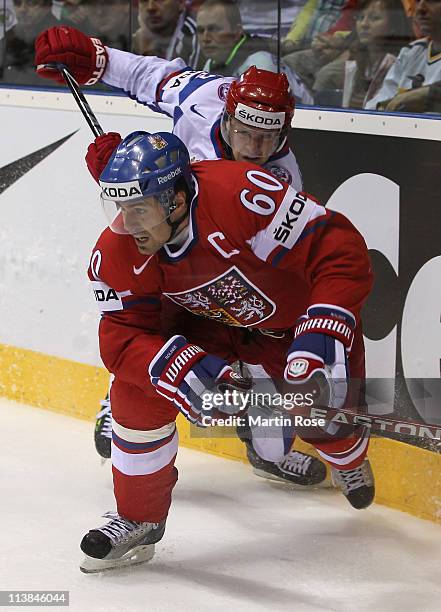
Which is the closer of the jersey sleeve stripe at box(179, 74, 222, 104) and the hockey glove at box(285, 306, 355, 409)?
the hockey glove at box(285, 306, 355, 409)

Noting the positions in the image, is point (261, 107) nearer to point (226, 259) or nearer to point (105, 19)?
point (226, 259)

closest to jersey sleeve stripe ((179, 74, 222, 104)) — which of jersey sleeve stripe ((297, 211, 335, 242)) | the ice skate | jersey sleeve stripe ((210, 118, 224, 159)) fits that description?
jersey sleeve stripe ((210, 118, 224, 159))

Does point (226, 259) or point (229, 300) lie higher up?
point (226, 259)

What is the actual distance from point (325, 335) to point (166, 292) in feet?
1.40

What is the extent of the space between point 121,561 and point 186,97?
127 centimetres

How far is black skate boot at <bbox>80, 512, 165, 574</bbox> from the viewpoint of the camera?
2736 millimetres

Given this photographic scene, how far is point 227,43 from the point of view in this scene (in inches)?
146

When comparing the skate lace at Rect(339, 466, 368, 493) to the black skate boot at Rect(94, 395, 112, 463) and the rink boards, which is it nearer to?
the rink boards

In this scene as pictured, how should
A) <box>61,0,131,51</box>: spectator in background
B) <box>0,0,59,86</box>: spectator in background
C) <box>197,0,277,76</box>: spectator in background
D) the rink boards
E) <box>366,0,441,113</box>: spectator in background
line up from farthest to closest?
<box>0,0,59,86</box>: spectator in background < <box>61,0,131,51</box>: spectator in background < <box>197,0,277,76</box>: spectator in background < <box>366,0,441,113</box>: spectator in background < the rink boards

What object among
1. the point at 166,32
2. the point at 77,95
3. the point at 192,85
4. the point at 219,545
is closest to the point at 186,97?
the point at 192,85

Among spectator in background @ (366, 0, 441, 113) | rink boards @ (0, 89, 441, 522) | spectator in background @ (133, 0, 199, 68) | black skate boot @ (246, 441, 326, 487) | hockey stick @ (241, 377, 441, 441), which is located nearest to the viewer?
hockey stick @ (241, 377, 441, 441)

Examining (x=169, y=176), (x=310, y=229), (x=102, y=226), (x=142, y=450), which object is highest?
(x=169, y=176)

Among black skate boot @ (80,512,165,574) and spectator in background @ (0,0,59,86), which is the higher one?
spectator in background @ (0,0,59,86)

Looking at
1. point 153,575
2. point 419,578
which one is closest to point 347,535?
point 419,578
